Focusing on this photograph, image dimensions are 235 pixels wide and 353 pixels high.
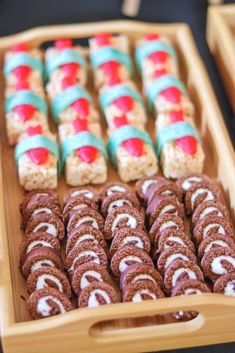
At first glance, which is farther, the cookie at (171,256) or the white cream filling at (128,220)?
the white cream filling at (128,220)

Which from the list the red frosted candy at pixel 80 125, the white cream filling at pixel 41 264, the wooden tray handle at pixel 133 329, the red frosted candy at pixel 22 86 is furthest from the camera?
the red frosted candy at pixel 22 86

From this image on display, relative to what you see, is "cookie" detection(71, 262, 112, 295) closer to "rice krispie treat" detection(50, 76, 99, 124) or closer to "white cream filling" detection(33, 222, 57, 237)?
"white cream filling" detection(33, 222, 57, 237)

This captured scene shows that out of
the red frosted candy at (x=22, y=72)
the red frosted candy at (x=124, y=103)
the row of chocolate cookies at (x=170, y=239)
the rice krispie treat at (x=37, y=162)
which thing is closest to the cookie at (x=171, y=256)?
the row of chocolate cookies at (x=170, y=239)

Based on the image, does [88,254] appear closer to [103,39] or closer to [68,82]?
[68,82]

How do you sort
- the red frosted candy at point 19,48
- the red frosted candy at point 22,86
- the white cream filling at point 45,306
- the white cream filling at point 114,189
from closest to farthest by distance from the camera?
1. the white cream filling at point 45,306
2. the white cream filling at point 114,189
3. the red frosted candy at point 22,86
4. the red frosted candy at point 19,48

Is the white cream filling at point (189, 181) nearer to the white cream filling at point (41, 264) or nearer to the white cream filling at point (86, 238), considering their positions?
the white cream filling at point (86, 238)

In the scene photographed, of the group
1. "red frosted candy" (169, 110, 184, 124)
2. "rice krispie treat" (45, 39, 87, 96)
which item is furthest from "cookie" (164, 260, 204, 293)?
"rice krispie treat" (45, 39, 87, 96)
